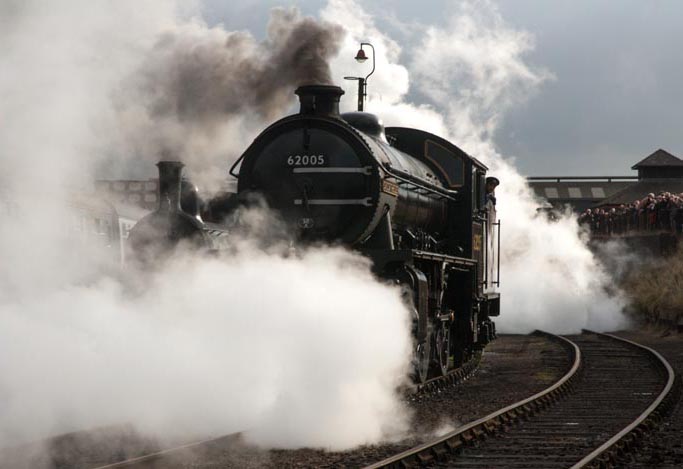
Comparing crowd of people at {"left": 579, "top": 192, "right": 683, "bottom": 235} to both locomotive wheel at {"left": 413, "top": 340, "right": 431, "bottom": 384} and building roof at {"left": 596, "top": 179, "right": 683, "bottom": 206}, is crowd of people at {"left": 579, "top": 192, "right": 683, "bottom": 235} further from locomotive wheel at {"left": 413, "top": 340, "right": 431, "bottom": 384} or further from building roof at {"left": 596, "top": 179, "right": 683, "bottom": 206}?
locomotive wheel at {"left": 413, "top": 340, "right": 431, "bottom": 384}

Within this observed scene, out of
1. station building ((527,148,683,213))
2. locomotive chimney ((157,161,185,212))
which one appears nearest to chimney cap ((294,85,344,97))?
locomotive chimney ((157,161,185,212))

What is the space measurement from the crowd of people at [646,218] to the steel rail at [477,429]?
2657 cm

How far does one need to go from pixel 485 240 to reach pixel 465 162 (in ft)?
7.46

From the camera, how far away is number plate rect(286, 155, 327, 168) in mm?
13031

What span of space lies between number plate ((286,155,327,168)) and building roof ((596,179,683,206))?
6085 cm

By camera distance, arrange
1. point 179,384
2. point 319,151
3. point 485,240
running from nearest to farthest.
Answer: point 179,384 → point 319,151 → point 485,240

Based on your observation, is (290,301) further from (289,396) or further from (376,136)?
(376,136)

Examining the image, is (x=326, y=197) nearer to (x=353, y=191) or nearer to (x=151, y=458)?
(x=353, y=191)

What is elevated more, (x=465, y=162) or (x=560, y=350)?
(x=465, y=162)

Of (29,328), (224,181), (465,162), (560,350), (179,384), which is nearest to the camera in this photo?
(29,328)

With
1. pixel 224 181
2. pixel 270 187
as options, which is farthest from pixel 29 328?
pixel 224 181

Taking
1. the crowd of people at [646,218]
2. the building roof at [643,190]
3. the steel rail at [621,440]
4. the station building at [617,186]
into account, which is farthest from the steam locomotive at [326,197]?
the building roof at [643,190]

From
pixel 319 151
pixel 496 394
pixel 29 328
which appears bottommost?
pixel 496 394

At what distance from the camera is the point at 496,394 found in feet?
48.5
